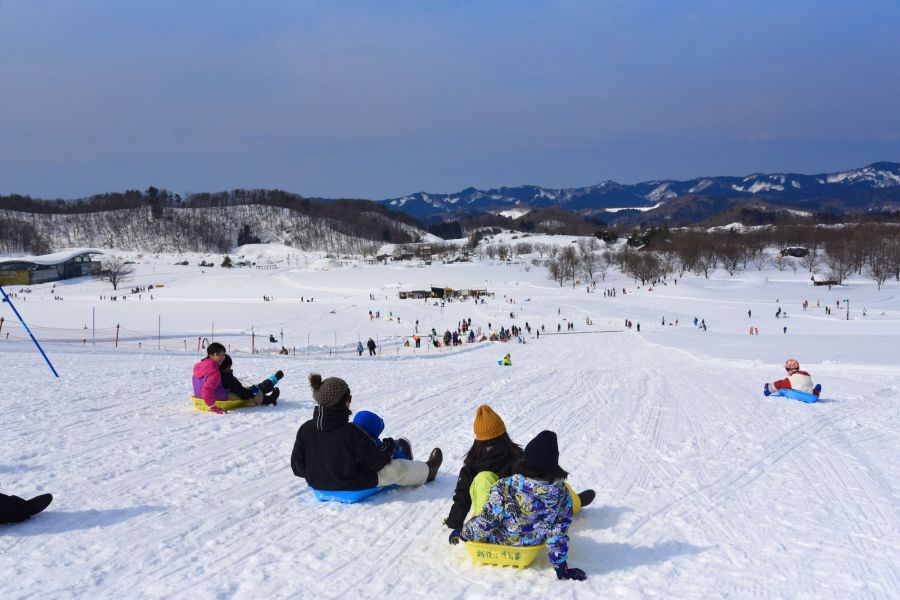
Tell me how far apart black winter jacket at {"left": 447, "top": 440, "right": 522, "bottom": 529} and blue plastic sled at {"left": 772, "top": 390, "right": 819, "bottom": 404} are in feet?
28.6

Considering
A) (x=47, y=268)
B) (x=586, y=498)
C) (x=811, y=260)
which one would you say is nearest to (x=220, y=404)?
(x=586, y=498)

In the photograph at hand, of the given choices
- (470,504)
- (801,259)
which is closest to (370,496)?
(470,504)

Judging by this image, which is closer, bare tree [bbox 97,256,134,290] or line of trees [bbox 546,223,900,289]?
bare tree [bbox 97,256,134,290]

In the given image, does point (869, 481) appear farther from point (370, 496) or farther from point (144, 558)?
point (144, 558)

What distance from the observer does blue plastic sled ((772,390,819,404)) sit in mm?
10766

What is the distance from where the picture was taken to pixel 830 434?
8133 mm

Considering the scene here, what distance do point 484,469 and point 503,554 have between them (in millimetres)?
613

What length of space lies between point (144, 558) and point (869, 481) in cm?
647

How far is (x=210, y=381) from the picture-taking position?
8359mm

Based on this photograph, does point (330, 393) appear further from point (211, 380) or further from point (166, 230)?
point (166, 230)

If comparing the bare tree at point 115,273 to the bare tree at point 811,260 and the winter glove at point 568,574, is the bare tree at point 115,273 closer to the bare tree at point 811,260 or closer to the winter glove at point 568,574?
the winter glove at point 568,574

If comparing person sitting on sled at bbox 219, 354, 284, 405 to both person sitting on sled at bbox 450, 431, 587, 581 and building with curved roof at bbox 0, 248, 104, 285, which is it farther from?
building with curved roof at bbox 0, 248, 104, 285

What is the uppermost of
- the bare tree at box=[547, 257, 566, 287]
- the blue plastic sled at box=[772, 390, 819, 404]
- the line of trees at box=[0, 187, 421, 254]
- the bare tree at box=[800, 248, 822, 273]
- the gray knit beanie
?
the line of trees at box=[0, 187, 421, 254]

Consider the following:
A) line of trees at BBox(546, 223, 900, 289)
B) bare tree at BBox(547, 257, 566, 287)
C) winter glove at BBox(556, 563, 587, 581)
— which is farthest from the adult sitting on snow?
bare tree at BBox(547, 257, 566, 287)
